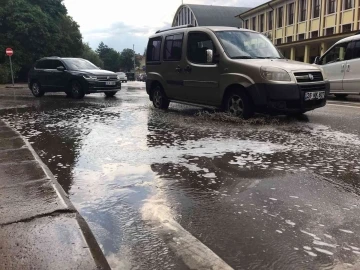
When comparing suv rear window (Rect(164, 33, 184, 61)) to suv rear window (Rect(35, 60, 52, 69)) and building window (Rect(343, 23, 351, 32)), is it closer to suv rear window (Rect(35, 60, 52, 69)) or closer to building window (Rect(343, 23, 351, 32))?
suv rear window (Rect(35, 60, 52, 69))

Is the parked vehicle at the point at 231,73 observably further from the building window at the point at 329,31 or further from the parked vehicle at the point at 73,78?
the building window at the point at 329,31

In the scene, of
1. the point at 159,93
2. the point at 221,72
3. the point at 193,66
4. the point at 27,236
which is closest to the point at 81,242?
the point at 27,236

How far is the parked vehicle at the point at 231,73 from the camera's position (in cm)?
739

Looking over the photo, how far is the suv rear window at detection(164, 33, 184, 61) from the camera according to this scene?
9.29m

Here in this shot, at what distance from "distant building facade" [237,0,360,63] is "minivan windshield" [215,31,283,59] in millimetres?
17875

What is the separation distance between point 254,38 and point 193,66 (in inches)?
61.2

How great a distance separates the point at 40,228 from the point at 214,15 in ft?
237

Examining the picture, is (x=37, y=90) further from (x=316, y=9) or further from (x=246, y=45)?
(x=316, y=9)

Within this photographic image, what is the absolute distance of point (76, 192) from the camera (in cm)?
382

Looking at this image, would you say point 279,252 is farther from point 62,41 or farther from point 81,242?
point 62,41

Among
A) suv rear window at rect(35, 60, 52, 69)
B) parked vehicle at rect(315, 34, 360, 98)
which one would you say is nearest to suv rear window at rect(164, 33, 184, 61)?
parked vehicle at rect(315, 34, 360, 98)

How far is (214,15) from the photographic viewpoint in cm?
7088

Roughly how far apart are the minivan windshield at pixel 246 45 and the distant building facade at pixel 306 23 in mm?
17875

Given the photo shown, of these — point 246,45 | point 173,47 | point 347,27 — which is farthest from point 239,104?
point 347,27
